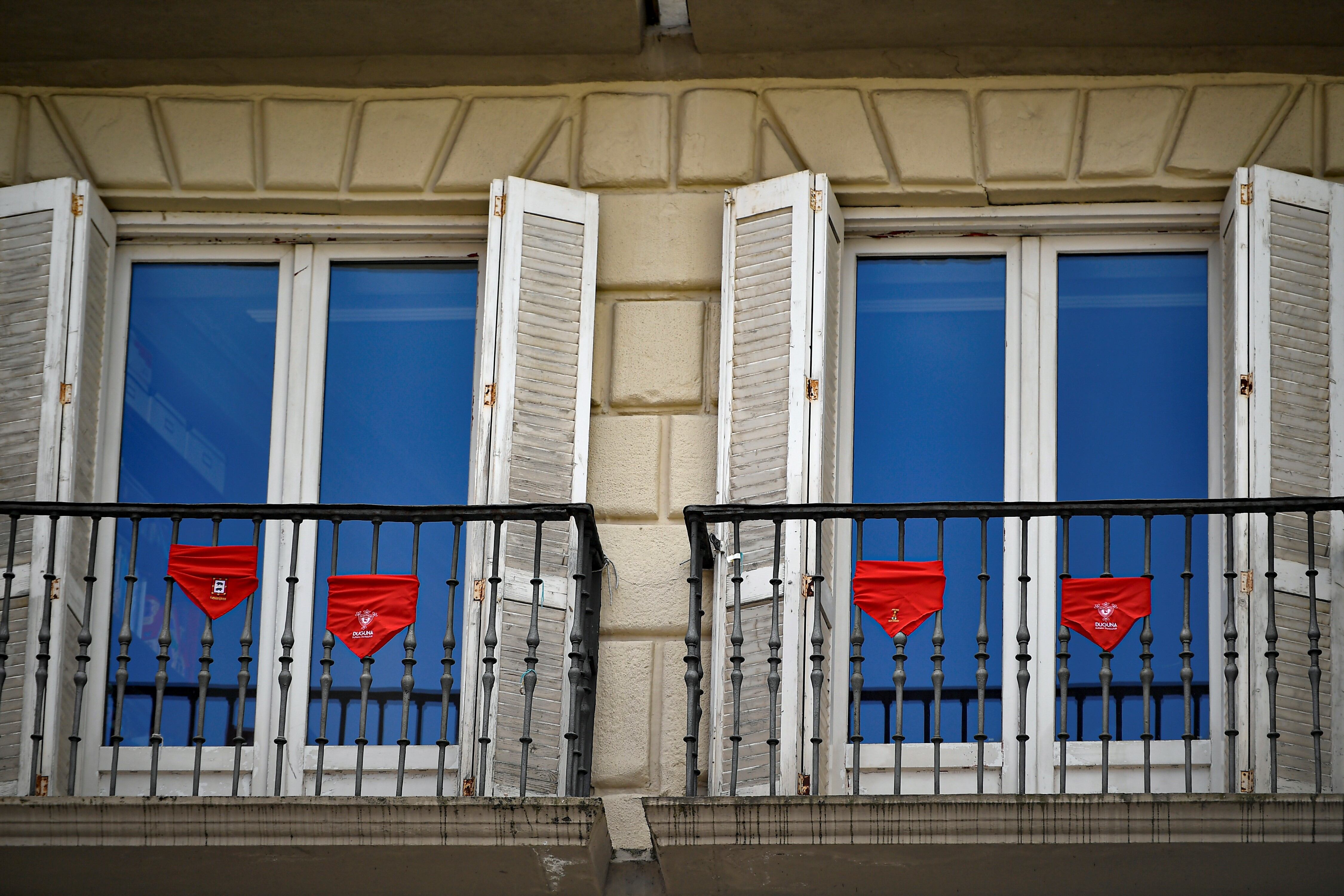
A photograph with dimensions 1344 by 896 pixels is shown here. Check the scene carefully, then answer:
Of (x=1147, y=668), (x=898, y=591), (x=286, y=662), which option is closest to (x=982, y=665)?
(x=898, y=591)

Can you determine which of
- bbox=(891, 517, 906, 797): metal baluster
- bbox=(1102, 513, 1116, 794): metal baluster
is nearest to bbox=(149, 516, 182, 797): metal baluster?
bbox=(891, 517, 906, 797): metal baluster

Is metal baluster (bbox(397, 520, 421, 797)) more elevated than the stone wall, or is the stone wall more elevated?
the stone wall

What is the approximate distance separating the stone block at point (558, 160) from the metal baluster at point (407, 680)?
5.56 feet

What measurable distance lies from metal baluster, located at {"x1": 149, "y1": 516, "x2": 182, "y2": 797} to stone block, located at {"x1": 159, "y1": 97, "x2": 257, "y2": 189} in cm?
162

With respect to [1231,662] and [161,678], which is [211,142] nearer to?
[161,678]

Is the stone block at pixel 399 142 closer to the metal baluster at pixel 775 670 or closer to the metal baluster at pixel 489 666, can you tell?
the metal baluster at pixel 489 666

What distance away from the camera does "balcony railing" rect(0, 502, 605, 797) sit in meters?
7.14

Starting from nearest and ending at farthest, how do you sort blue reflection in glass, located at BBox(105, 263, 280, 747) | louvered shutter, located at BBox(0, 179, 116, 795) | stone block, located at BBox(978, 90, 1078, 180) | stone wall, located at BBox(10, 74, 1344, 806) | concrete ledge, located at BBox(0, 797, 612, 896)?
concrete ledge, located at BBox(0, 797, 612, 896)
louvered shutter, located at BBox(0, 179, 116, 795)
blue reflection in glass, located at BBox(105, 263, 280, 747)
stone wall, located at BBox(10, 74, 1344, 806)
stone block, located at BBox(978, 90, 1078, 180)

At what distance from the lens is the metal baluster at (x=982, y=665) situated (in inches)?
273

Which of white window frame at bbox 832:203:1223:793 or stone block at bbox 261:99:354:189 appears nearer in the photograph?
white window frame at bbox 832:203:1223:793

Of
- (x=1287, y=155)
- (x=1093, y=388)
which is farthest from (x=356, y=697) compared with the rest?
(x=1287, y=155)

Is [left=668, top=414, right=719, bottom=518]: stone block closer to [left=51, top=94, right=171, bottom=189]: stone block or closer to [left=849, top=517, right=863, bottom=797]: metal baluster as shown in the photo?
[left=849, top=517, right=863, bottom=797]: metal baluster

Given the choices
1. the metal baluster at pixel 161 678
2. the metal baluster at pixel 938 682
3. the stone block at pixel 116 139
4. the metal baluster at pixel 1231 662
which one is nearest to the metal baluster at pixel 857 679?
the metal baluster at pixel 938 682

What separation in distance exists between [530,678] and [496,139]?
2.45 meters
